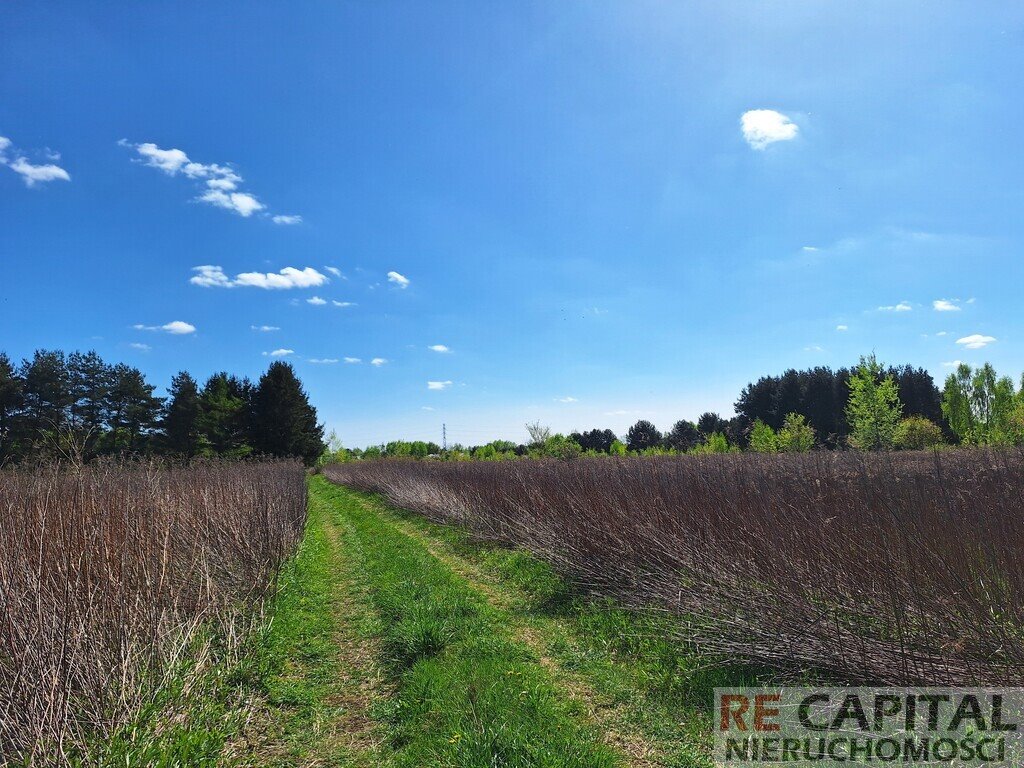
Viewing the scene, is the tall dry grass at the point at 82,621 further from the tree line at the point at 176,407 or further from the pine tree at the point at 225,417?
the pine tree at the point at 225,417

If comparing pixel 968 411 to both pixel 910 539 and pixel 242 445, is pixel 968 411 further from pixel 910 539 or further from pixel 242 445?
pixel 242 445

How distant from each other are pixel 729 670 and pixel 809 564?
1021mm

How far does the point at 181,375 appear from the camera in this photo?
3931cm

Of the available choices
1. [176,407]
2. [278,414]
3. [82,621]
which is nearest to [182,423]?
[176,407]

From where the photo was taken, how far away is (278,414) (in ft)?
142

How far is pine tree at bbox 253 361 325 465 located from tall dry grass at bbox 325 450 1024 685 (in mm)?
41965

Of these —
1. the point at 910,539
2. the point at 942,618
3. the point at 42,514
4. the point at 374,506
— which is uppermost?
the point at 42,514

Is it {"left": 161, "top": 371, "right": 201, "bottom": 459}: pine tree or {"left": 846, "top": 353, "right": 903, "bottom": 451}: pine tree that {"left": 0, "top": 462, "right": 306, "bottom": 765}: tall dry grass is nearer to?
{"left": 846, "top": 353, "right": 903, "bottom": 451}: pine tree

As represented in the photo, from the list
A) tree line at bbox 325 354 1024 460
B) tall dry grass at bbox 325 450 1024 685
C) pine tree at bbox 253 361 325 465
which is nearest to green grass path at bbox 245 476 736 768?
tall dry grass at bbox 325 450 1024 685

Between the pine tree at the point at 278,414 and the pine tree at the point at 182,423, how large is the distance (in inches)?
223

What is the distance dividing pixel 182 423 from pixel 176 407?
51.5 inches

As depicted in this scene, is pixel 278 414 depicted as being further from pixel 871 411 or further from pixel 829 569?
pixel 829 569

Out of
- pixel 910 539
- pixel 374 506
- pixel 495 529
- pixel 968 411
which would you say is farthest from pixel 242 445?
pixel 968 411

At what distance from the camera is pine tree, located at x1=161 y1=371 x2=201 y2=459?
123 feet
